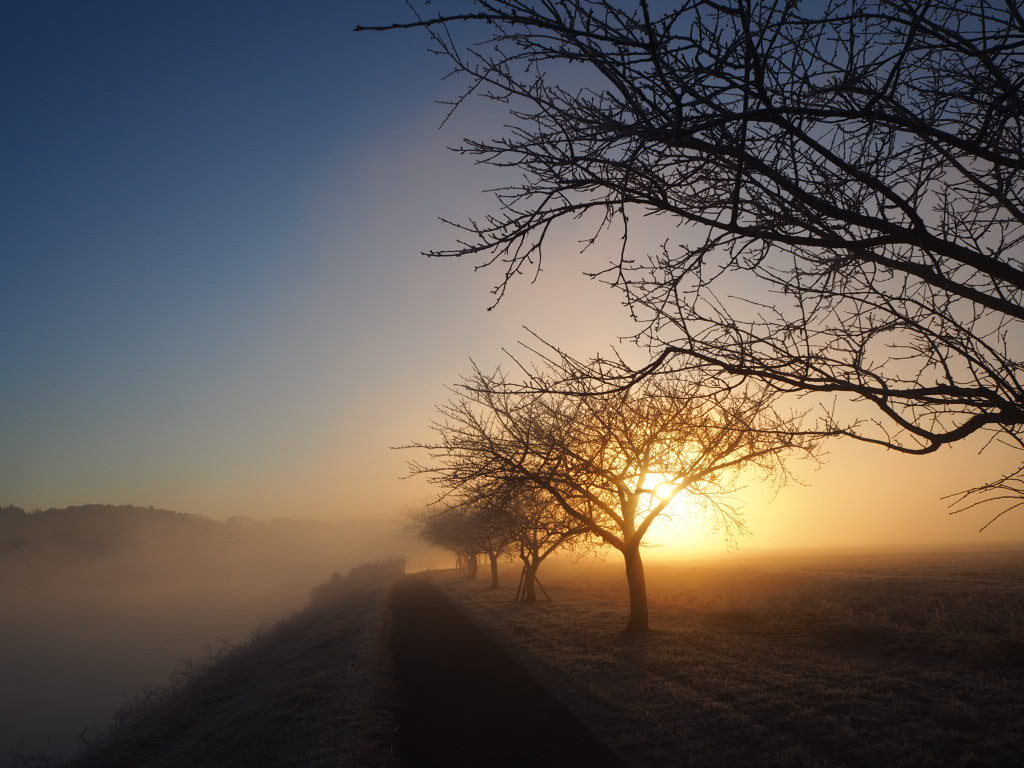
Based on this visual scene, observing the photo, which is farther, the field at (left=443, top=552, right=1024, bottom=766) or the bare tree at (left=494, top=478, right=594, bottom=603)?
the bare tree at (left=494, top=478, right=594, bottom=603)

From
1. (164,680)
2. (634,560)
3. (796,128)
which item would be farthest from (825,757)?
(164,680)

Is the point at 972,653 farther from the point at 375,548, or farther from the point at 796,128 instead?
the point at 375,548

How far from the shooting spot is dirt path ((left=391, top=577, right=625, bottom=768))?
7.30 m

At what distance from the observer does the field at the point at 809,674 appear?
6664mm

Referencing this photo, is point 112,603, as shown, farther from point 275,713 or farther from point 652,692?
point 652,692

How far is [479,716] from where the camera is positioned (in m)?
9.02

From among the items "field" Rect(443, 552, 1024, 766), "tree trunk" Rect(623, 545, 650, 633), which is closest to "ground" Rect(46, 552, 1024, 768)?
"field" Rect(443, 552, 1024, 766)

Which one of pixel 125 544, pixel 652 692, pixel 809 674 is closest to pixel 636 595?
pixel 809 674

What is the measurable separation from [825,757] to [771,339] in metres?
5.49

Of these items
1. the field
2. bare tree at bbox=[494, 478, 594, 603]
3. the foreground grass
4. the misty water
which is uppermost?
bare tree at bbox=[494, 478, 594, 603]

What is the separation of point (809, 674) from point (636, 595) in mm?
6069

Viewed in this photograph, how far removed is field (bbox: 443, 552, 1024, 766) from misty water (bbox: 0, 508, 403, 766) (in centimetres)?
1393

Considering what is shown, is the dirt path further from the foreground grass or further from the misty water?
the misty water

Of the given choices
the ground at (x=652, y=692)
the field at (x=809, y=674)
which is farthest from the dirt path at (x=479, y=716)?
the field at (x=809, y=674)
